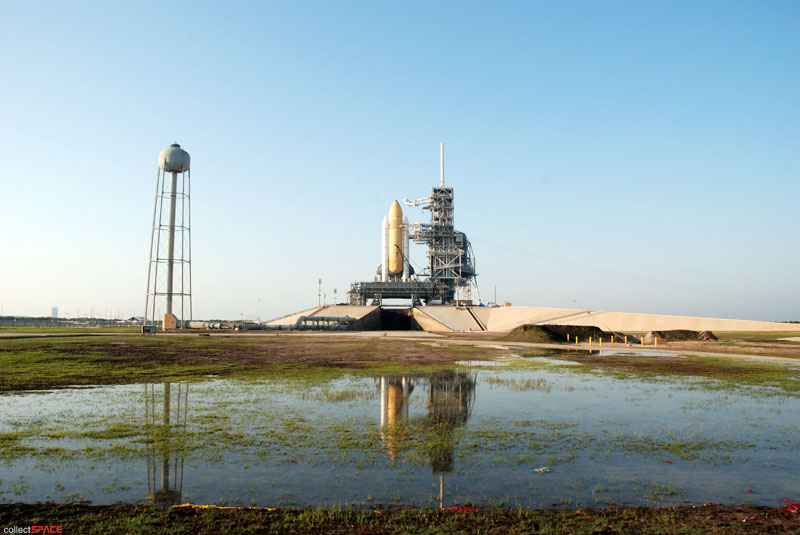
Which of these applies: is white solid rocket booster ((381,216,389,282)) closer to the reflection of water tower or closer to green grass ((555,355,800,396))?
green grass ((555,355,800,396))

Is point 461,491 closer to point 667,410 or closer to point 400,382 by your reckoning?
point 667,410

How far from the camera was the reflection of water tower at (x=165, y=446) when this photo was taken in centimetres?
938

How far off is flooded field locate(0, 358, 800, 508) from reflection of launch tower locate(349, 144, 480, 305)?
82629 mm

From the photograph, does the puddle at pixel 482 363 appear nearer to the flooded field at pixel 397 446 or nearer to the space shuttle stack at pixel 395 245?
the flooded field at pixel 397 446

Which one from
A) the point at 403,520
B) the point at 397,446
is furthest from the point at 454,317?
the point at 403,520

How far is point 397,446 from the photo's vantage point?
1262 cm

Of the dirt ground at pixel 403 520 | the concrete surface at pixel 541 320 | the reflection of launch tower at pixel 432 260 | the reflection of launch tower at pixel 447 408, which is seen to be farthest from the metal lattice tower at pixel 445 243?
the dirt ground at pixel 403 520

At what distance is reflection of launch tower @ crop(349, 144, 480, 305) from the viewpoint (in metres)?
104

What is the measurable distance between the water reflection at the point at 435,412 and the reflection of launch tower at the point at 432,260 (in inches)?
3050

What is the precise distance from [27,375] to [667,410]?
26.1 m

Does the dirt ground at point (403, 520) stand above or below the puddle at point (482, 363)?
above

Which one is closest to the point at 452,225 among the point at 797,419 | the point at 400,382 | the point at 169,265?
the point at 169,265

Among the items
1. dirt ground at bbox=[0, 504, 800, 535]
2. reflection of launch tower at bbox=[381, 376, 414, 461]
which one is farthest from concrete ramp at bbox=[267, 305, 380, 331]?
dirt ground at bbox=[0, 504, 800, 535]

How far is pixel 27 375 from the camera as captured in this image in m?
24.3
